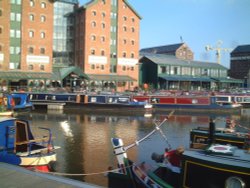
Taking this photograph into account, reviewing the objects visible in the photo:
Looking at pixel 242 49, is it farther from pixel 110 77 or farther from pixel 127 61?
pixel 110 77

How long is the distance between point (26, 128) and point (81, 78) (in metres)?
44.8

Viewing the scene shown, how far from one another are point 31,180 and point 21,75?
1835 inches

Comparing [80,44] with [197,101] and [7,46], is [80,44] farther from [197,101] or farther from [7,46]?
[197,101]

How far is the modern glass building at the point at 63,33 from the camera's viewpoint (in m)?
65.0

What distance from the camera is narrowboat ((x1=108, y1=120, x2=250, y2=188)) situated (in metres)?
8.92

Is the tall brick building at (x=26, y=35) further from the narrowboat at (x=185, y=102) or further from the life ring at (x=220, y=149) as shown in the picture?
the life ring at (x=220, y=149)

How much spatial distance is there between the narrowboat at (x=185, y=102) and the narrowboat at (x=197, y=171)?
37.8 metres

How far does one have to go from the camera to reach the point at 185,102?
49.8 meters

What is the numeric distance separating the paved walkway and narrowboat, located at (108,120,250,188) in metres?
2.56

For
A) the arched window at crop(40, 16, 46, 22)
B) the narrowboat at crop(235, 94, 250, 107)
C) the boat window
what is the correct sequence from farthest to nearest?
the arched window at crop(40, 16, 46, 22)
the narrowboat at crop(235, 94, 250, 107)
the boat window

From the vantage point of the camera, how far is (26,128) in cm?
1641

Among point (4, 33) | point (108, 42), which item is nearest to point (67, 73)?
point (108, 42)

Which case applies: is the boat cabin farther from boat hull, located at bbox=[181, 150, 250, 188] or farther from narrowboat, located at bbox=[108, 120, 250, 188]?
boat hull, located at bbox=[181, 150, 250, 188]

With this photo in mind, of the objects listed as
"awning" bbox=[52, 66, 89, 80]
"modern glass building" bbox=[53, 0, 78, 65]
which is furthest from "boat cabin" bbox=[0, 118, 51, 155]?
"modern glass building" bbox=[53, 0, 78, 65]
